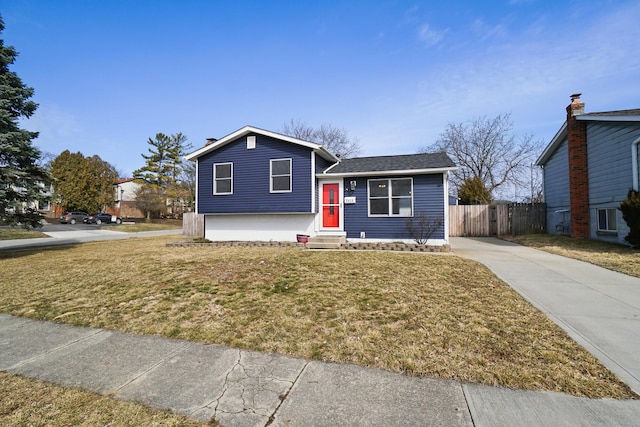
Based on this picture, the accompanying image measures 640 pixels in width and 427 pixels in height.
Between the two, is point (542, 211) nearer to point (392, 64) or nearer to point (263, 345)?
point (392, 64)

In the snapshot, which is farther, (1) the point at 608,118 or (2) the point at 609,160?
(2) the point at 609,160

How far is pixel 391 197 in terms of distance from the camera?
11805mm

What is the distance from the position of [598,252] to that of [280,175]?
1182cm

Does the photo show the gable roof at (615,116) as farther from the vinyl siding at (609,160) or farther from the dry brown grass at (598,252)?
the dry brown grass at (598,252)

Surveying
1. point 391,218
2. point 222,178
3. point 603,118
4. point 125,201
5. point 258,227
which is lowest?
point 258,227

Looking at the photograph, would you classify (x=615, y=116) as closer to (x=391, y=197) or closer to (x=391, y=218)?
(x=391, y=197)

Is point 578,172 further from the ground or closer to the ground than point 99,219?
further from the ground

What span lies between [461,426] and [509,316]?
2.68 metres

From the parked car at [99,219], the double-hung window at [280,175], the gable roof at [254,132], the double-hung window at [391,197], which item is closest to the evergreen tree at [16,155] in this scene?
the gable roof at [254,132]

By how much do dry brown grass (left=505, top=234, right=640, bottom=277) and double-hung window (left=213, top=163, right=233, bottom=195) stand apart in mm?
13137

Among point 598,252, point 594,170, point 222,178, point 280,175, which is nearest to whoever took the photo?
point 598,252

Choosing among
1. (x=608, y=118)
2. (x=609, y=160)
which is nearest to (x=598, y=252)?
(x=609, y=160)

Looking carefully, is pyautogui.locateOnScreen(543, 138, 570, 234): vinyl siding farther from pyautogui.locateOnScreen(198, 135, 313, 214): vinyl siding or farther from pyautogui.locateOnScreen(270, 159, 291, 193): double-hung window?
pyautogui.locateOnScreen(270, 159, 291, 193): double-hung window

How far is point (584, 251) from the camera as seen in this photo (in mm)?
9922
